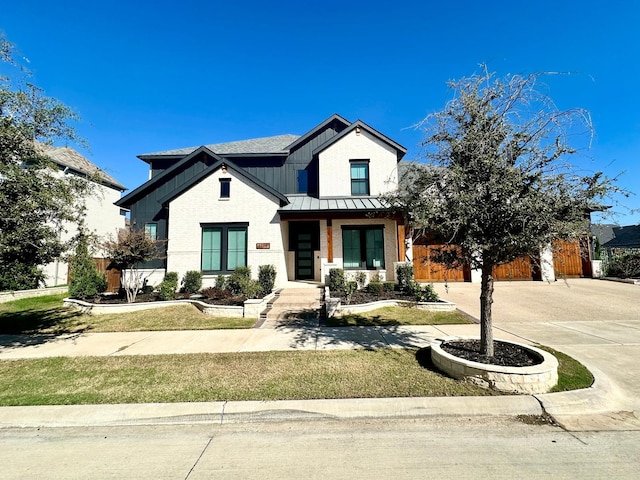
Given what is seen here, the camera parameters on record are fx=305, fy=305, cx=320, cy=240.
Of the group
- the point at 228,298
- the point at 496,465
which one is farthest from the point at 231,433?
the point at 228,298

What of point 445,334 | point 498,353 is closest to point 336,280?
point 445,334

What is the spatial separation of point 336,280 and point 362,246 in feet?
11.6

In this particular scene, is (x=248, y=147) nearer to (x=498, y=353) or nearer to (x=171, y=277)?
(x=171, y=277)

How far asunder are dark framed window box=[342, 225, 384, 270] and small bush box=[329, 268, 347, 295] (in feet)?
8.26

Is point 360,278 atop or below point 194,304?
atop

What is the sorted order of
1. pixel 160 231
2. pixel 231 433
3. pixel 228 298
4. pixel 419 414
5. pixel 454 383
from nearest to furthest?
pixel 231 433, pixel 419 414, pixel 454 383, pixel 228 298, pixel 160 231

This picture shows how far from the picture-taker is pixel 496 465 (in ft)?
9.70

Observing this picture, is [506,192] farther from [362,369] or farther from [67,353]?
[67,353]

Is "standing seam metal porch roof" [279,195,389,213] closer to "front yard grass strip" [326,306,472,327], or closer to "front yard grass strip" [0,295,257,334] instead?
"front yard grass strip" [326,306,472,327]

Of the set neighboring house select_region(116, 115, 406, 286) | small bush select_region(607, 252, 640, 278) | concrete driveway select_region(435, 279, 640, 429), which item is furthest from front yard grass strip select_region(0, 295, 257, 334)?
small bush select_region(607, 252, 640, 278)

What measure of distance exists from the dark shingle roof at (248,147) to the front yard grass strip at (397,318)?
37.1 feet

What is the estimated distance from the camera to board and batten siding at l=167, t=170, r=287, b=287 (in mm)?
14227

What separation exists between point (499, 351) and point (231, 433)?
466 centimetres

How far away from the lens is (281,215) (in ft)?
47.6
